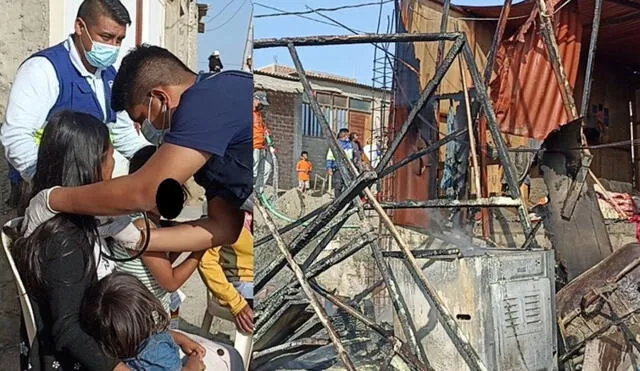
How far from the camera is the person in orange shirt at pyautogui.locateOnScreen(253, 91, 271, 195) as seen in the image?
131cm

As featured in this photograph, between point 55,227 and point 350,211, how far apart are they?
115 centimetres

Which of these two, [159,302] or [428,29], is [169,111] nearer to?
[159,302]

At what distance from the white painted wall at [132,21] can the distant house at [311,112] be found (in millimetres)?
218

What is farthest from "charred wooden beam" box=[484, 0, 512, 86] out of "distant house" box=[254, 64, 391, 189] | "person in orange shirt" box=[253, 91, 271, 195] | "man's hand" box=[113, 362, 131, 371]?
"man's hand" box=[113, 362, 131, 371]

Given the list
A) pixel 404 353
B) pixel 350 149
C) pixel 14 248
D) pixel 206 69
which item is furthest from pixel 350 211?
pixel 14 248

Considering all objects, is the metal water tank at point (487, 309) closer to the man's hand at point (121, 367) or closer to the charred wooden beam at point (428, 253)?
the charred wooden beam at point (428, 253)

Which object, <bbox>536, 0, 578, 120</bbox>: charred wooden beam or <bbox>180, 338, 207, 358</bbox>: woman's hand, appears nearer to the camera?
<bbox>180, 338, 207, 358</bbox>: woman's hand

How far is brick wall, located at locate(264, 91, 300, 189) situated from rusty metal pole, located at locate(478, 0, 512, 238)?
1.19 m

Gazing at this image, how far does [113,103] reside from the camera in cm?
122

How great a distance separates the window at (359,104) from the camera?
1924 mm

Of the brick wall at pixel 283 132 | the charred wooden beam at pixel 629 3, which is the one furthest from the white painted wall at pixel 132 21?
the charred wooden beam at pixel 629 3

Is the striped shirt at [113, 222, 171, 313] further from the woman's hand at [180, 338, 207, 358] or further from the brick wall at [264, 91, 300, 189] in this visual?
the brick wall at [264, 91, 300, 189]

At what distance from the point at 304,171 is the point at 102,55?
608 millimetres

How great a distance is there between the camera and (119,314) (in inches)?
47.2
